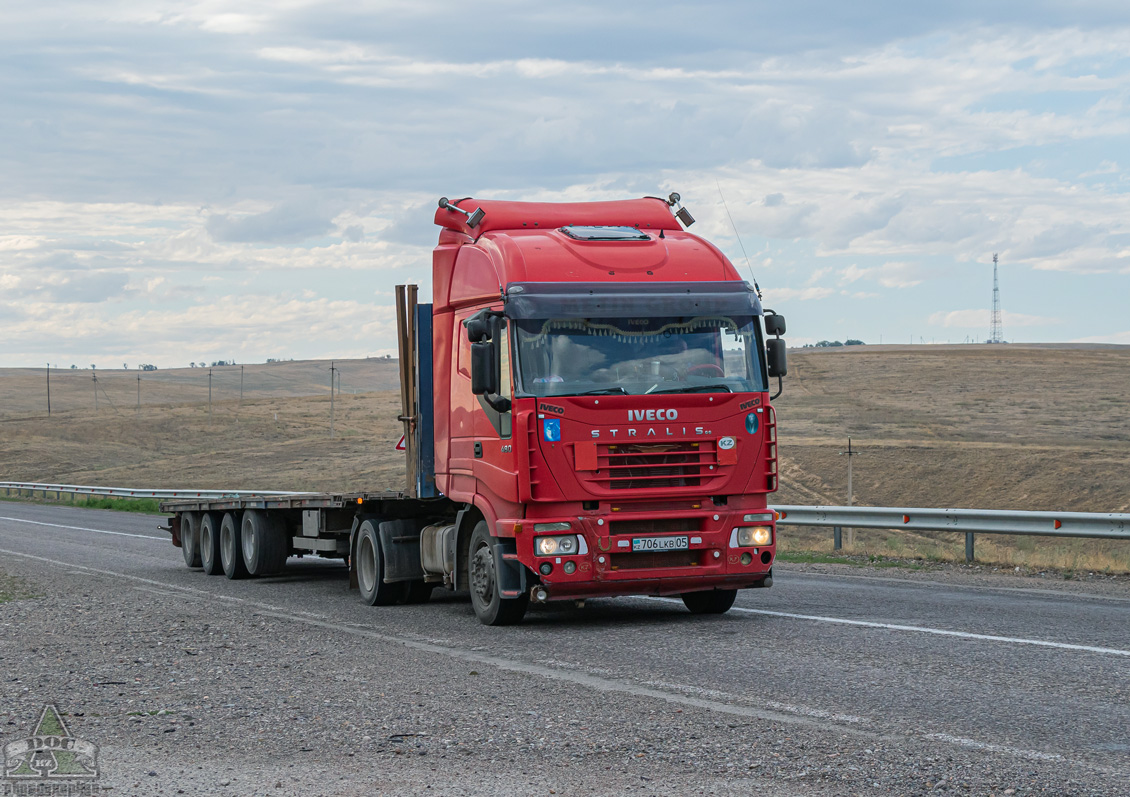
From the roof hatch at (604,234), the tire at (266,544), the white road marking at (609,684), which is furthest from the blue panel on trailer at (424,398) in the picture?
the tire at (266,544)

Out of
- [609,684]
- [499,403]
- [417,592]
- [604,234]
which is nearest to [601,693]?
[609,684]

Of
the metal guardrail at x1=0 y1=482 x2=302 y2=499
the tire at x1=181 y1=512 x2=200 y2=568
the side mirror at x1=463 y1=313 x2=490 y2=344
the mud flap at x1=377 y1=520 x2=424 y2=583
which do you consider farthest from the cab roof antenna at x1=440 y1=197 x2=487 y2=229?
the metal guardrail at x1=0 y1=482 x2=302 y2=499

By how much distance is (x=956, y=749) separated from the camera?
5988 millimetres

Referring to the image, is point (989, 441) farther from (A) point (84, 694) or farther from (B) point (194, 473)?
(A) point (84, 694)

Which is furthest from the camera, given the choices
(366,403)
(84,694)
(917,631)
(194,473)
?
(366,403)

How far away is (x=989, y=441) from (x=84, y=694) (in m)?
44.5

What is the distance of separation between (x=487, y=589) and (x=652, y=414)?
220cm

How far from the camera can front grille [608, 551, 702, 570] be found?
34.0 ft

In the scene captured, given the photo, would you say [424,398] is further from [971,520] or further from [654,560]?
[971,520]

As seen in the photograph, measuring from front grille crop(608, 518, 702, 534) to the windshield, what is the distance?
3.47ft

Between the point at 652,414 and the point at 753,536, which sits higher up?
the point at 652,414

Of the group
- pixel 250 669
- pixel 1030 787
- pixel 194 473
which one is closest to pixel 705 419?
pixel 250 669

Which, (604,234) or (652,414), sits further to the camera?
(604,234)

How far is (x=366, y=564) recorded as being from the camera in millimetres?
13406
